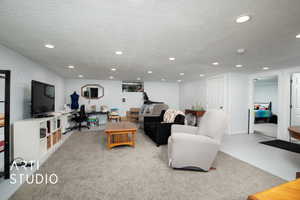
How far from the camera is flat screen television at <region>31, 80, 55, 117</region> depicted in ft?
8.75

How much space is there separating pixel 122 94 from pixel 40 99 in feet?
13.2

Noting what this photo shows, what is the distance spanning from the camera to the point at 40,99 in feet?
9.66

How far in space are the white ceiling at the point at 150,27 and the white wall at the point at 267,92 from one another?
20.5 ft

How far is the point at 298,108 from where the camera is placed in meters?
3.84

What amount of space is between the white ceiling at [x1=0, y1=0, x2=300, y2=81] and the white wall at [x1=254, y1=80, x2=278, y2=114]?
6258 mm

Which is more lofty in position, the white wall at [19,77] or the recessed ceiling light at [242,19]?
the recessed ceiling light at [242,19]

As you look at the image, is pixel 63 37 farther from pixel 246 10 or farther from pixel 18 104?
pixel 246 10

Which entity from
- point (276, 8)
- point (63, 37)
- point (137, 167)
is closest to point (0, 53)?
point (63, 37)

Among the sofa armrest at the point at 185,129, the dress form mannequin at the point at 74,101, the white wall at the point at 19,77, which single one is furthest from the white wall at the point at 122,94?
the sofa armrest at the point at 185,129

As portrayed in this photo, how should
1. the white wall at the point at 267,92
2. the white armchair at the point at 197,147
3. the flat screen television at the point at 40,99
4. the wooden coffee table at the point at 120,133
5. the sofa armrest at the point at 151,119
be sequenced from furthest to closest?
1. the white wall at the point at 267,92
2. the sofa armrest at the point at 151,119
3. the wooden coffee table at the point at 120,133
4. the flat screen television at the point at 40,99
5. the white armchair at the point at 197,147

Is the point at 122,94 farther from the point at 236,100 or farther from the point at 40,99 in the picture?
the point at 236,100

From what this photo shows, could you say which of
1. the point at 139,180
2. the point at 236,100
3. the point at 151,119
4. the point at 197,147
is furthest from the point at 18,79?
the point at 236,100

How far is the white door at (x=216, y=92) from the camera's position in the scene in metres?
4.82

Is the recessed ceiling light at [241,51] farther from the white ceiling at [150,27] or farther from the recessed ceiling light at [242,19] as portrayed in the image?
the recessed ceiling light at [242,19]
